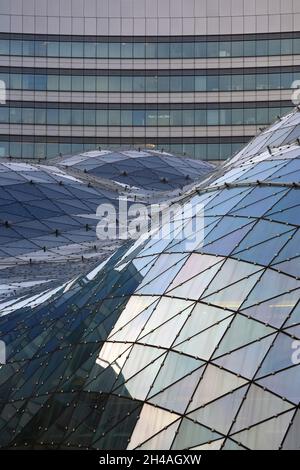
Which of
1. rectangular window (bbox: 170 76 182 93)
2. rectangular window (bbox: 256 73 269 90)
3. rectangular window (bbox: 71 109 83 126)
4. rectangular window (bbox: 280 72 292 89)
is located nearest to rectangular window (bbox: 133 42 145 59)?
rectangular window (bbox: 170 76 182 93)

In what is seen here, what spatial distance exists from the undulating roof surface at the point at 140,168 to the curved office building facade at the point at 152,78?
23.8 metres

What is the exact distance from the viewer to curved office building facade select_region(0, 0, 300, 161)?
84625 millimetres

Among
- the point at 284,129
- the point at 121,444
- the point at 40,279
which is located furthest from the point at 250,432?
the point at 40,279

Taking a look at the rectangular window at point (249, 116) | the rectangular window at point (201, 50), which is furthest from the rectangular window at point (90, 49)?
the rectangular window at point (249, 116)

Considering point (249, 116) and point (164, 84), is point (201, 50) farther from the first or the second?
point (249, 116)

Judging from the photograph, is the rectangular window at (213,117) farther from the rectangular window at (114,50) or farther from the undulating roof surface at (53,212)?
the undulating roof surface at (53,212)

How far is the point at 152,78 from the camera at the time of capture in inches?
3391

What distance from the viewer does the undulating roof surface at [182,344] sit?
1858 centimetres

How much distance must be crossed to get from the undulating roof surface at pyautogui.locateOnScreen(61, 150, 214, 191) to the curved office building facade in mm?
23833

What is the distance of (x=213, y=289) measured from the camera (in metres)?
21.1

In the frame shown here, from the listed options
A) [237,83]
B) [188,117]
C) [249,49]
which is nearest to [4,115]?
[188,117]

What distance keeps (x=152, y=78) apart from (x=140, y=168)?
2970cm

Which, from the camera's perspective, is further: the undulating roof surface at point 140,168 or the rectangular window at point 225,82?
the rectangular window at point 225,82

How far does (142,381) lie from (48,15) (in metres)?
71.4
